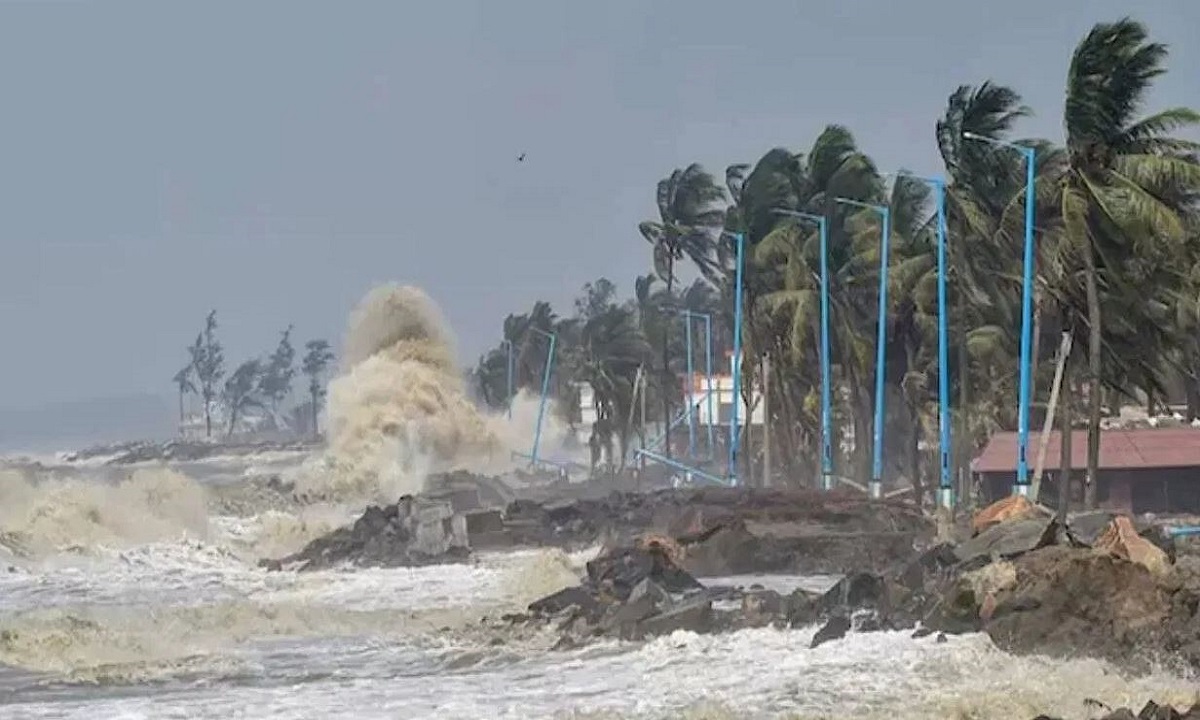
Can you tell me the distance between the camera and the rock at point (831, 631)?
19.8m

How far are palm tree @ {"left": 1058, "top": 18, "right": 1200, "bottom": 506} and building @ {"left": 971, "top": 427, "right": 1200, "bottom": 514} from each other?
13313 millimetres

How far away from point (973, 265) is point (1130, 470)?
21.6 feet

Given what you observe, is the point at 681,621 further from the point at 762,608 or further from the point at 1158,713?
the point at 1158,713

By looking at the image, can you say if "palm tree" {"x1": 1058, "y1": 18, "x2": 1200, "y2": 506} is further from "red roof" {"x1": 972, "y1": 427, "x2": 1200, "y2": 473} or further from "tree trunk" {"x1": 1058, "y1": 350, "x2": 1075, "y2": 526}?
"red roof" {"x1": 972, "y1": 427, "x2": 1200, "y2": 473}

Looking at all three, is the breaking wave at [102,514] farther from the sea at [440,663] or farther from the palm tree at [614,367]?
the palm tree at [614,367]

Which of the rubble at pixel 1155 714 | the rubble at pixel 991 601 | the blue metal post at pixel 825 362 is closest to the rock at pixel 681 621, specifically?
the rubble at pixel 991 601

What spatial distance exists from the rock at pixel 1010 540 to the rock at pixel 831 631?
283 cm

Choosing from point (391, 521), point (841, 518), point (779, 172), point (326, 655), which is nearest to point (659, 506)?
point (391, 521)

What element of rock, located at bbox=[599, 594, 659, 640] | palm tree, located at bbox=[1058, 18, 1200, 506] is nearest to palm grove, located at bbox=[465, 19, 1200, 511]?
palm tree, located at bbox=[1058, 18, 1200, 506]

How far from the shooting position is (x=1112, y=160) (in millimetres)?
30422

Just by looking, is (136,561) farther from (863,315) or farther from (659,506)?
(863,315)

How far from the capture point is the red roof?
145 feet

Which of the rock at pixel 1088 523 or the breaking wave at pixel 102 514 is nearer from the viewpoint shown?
the rock at pixel 1088 523

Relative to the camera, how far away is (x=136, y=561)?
43562 mm
